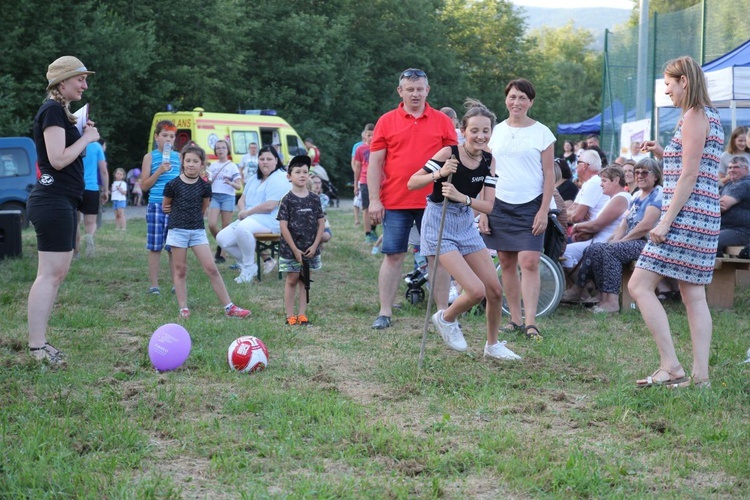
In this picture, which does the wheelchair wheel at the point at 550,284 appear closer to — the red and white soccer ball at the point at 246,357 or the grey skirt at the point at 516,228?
the grey skirt at the point at 516,228

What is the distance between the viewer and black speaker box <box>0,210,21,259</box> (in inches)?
472

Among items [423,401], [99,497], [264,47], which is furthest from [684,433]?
[264,47]

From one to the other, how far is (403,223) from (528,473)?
154 inches

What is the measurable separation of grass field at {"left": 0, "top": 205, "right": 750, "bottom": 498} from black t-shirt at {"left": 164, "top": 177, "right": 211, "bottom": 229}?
957mm

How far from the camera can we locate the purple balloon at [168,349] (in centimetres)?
568

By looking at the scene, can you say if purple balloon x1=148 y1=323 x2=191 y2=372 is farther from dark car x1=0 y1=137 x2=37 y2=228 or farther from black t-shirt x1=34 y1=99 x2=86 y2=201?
dark car x1=0 y1=137 x2=37 y2=228

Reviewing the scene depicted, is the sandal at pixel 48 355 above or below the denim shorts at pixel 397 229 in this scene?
below

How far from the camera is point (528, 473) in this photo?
3844 millimetres

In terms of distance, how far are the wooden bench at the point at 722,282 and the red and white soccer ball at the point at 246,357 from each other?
4.21 m

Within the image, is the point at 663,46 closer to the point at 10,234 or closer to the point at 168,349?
the point at 10,234

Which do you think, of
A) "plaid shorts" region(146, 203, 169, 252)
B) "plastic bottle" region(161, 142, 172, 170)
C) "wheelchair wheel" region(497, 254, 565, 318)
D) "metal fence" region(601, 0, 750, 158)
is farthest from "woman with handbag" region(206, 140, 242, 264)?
"metal fence" region(601, 0, 750, 158)

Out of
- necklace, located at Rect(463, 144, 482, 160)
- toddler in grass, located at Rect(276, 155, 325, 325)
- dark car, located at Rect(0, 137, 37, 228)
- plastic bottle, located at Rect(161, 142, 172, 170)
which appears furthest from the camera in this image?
dark car, located at Rect(0, 137, 37, 228)

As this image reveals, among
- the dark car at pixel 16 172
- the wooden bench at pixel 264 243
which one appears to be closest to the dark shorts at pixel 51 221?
the wooden bench at pixel 264 243

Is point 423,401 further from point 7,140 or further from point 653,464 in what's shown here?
point 7,140
